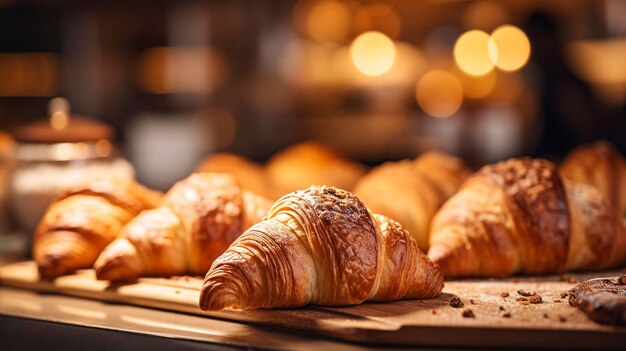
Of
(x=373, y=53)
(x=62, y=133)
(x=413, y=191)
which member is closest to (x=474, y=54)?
(x=373, y=53)

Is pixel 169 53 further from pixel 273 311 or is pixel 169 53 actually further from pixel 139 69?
pixel 273 311

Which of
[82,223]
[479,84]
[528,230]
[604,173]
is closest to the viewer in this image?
[528,230]

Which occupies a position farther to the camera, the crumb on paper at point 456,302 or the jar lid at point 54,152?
the jar lid at point 54,152

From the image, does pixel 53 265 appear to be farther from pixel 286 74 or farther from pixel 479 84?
pixel 479 84

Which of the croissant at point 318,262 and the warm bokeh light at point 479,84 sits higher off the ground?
the warm bokeh light at point 479,84

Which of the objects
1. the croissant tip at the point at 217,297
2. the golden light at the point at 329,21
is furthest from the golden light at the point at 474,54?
the croissant tip at the point at 217,297

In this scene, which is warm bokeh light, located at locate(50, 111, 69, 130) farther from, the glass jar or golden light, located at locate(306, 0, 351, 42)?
golden light, located at locate(306, 0, 351, 42)

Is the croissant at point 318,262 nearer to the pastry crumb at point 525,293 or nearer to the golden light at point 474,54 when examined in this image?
the pastry crumb at point 525,293
